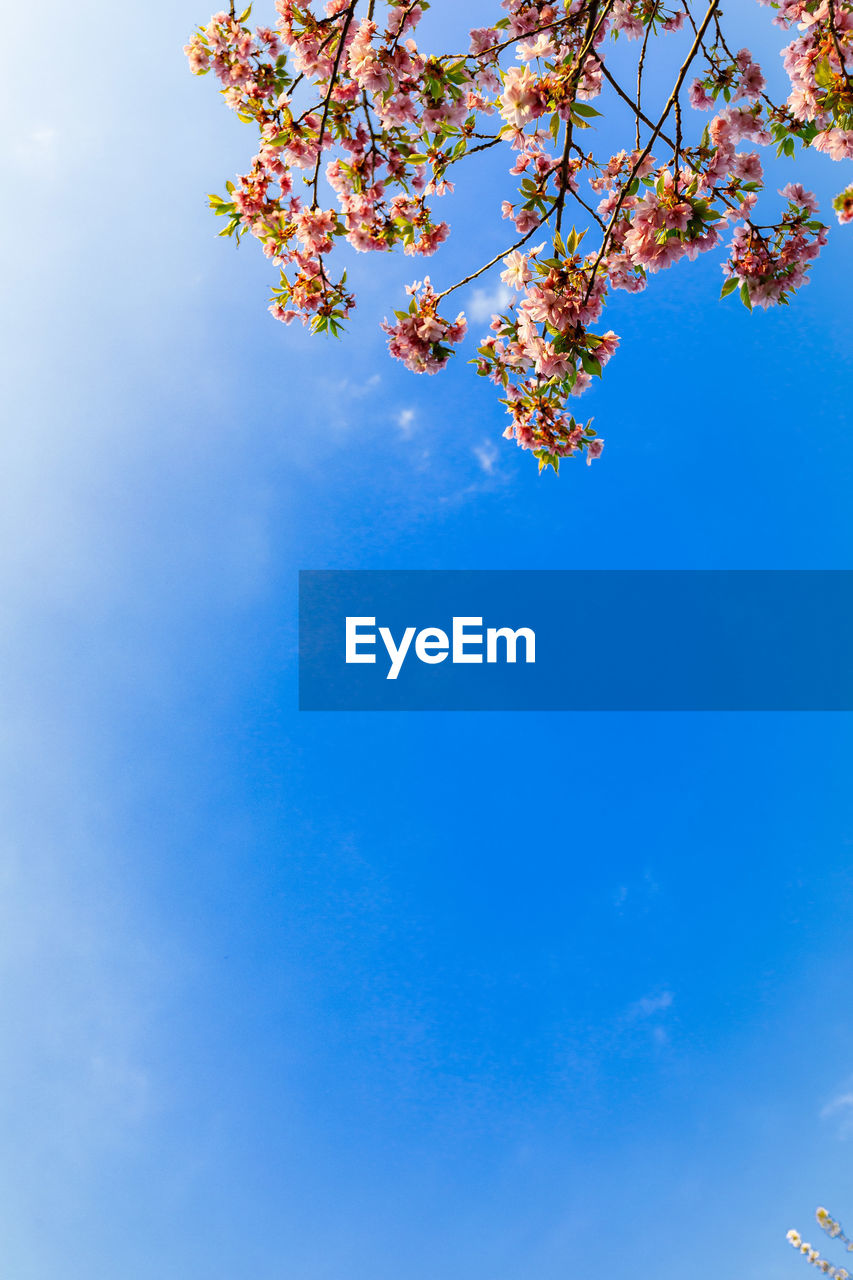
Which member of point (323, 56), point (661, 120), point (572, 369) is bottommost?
point (572, 369)

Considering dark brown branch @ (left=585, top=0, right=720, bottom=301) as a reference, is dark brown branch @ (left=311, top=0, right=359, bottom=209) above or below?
above

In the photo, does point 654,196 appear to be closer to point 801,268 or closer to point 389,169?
point 801,268

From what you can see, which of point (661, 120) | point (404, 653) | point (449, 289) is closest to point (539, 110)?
point (661, 120)

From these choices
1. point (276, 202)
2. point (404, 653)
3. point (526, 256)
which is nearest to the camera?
point (526, 256)

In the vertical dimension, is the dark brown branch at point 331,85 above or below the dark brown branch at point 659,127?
above

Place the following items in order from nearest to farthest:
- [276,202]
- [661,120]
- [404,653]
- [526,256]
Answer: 1. [661,120]
2. [526,256]
3. [276,202]
4. [404,653]

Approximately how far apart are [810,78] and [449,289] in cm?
255

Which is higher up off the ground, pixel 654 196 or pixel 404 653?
pixel 404 653

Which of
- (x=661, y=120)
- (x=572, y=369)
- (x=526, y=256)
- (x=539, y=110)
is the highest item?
(x=539, y=110)

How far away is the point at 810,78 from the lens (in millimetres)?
4680

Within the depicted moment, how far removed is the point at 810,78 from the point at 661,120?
113cm

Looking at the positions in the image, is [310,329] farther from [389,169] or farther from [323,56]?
[323,56]

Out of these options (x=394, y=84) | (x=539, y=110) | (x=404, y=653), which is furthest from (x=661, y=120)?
(x=404, y=653)

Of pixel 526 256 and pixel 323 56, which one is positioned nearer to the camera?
pixel 526 256
